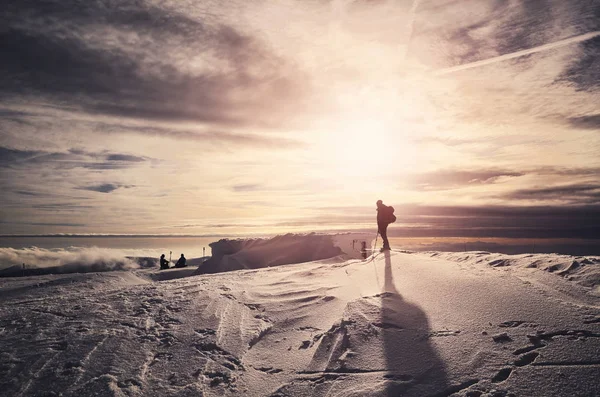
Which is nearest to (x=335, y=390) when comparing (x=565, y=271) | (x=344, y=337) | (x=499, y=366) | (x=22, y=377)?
(x=344, y=337)

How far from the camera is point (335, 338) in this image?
17.8ft

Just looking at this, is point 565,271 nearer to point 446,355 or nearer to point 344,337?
point 446,355

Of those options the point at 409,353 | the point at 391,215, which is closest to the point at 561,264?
the point at 409,353

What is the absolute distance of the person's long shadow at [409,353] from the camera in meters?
4.10

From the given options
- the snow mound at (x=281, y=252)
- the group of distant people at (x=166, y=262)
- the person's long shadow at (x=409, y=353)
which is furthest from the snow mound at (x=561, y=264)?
the snow mound at (x=281, y=252)

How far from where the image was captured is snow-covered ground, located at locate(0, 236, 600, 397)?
4266mm

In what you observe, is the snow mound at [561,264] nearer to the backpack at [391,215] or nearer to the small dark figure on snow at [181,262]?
the backpack at [391,215]

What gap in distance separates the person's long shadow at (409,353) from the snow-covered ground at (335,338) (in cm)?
2

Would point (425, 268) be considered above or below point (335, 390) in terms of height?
above

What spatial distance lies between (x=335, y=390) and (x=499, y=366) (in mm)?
2078

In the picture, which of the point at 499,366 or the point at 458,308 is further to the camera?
the point at 458,308

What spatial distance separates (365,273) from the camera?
9.04 meters

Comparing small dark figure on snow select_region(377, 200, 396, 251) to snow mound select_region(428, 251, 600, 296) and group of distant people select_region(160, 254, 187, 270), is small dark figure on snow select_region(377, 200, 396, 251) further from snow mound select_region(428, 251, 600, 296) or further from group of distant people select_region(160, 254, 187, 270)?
group of distant people select_region(160, 254, 187, 270)

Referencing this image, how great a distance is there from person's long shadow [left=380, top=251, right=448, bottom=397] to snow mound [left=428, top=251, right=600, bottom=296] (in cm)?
320
